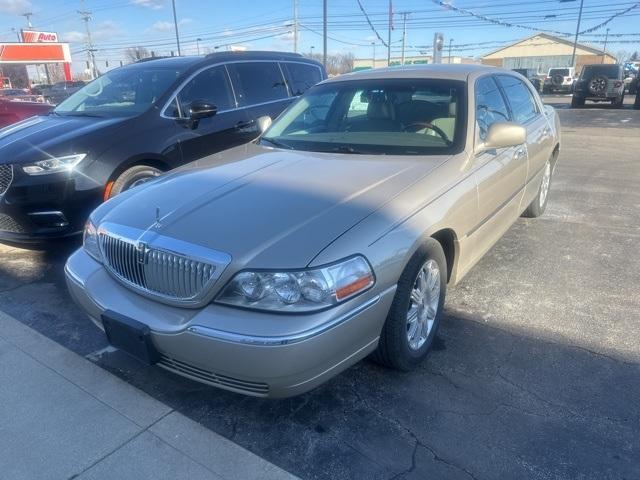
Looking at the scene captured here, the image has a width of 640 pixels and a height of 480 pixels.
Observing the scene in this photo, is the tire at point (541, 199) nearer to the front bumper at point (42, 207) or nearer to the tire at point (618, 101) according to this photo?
the front bumper at point (42, 207)

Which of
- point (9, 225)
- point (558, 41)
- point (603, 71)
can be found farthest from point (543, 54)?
point (9, 225)

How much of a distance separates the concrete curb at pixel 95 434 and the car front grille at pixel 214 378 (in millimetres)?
325

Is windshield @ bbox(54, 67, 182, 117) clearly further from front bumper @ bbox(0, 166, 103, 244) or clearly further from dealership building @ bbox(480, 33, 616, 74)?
dealership building @ bbox(480, 33, 616, 74)

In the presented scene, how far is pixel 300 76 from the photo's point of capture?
A: 22.1 ft

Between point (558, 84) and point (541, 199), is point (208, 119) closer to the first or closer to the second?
point (541, 199)

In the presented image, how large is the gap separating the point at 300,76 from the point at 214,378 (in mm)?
5379

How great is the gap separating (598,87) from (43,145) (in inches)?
870

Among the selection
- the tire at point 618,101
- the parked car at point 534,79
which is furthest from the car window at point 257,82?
the tire at point 618,101

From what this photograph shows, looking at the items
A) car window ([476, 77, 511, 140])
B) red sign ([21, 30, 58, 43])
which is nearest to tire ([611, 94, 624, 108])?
car window ([476, 77, 511, 140])

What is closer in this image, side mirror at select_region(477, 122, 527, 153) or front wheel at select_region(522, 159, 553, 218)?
side mirror at select_region(477, 122, 527, 153)

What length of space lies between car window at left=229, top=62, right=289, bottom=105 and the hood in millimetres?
2696

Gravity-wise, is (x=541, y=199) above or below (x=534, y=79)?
above

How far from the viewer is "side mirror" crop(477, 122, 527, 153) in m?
3.21

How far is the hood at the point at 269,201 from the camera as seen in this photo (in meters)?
2.17
